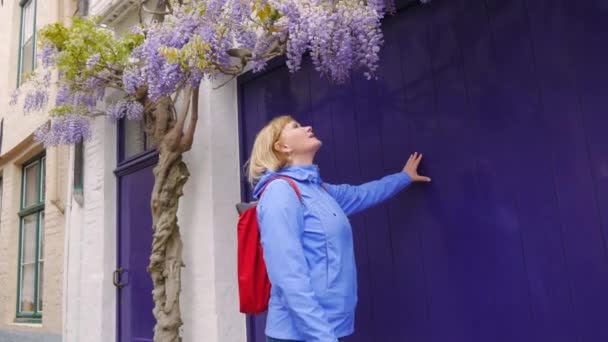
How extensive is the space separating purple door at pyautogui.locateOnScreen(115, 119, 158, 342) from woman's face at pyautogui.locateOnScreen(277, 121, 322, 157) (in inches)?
101

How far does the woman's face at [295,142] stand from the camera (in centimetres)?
248

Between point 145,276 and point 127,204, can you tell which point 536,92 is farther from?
point 127,204

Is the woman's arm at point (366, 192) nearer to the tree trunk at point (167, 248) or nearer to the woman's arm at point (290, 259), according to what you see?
the woman's arm at point (290, 259)

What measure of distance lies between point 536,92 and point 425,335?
1.32 m

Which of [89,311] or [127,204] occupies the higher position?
[127,204]

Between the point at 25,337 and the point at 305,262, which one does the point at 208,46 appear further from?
the point at 25,337

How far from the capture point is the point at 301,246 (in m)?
2.11

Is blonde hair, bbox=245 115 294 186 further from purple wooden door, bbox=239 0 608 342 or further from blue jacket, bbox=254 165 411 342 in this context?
purple wooden door, bbox=239 0 608 342

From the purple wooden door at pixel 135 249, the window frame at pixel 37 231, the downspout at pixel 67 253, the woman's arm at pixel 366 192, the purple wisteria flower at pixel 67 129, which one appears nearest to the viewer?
the woman's arm at pixel 366 192

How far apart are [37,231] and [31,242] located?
0.25 m

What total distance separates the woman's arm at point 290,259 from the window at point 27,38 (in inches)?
292

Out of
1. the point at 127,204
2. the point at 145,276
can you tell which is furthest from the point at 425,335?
the point at 127,204

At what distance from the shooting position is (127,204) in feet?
17.3

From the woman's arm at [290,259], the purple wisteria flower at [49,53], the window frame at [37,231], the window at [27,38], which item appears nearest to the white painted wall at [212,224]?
the purple wisteria flower at [49,53]
